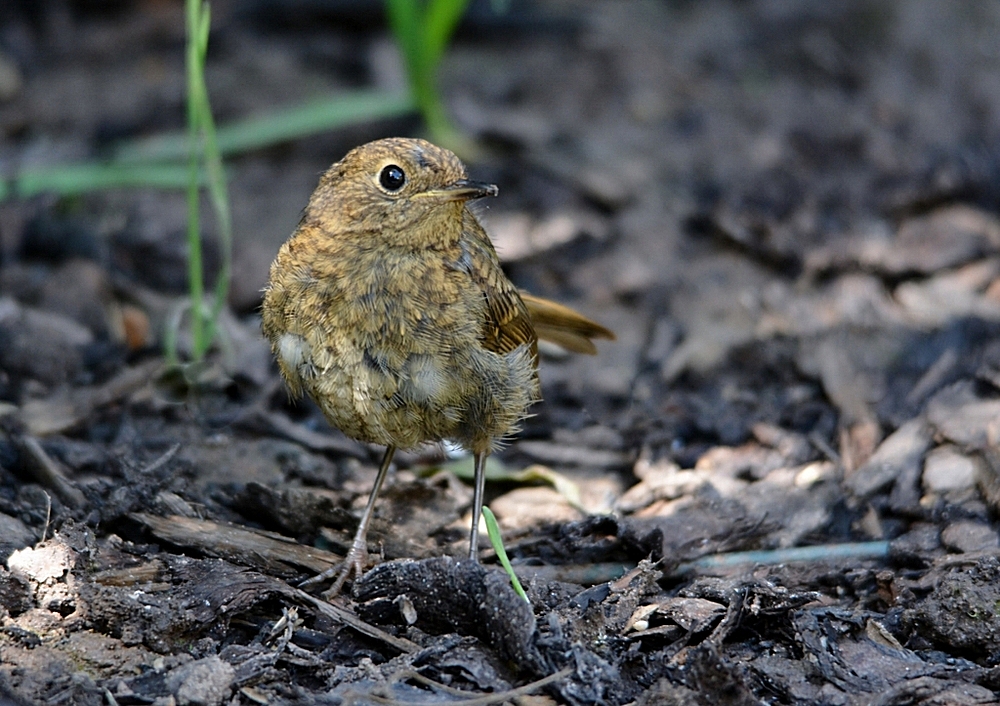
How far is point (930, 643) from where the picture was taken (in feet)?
12.1

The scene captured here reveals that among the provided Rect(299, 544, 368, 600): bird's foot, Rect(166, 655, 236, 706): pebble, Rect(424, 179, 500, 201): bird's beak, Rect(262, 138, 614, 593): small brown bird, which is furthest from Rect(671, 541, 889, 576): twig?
Rect(166, 655, 236, 706): pebble

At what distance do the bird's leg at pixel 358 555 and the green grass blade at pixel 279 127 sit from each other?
3.07 m

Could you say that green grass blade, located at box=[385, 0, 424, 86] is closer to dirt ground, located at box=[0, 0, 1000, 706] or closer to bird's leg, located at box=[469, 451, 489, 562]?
dirt ground, located at box=[0, 0, 1000, 706]

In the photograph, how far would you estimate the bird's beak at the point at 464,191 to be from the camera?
163 inches

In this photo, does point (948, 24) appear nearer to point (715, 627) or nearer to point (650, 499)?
point (650, 499)

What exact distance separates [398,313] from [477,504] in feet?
2.81

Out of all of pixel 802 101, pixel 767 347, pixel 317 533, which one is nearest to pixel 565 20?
pixel 802 101

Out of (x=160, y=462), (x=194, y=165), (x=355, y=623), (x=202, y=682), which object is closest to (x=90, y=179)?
(x=194, y=165)

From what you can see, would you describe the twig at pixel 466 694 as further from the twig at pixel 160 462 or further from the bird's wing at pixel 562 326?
the bird's wing at pixel 562 326

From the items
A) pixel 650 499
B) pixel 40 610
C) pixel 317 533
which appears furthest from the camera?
pixel 650 499

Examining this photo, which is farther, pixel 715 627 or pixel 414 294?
pixel 414 294

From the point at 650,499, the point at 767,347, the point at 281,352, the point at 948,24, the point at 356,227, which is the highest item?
the point at 948,24

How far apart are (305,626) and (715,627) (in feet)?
4.28

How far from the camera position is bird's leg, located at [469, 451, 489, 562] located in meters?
4.23
